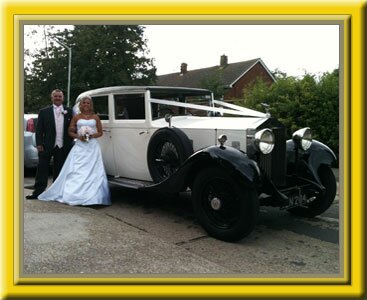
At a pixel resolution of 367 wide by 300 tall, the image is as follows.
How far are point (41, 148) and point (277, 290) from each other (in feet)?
15.1

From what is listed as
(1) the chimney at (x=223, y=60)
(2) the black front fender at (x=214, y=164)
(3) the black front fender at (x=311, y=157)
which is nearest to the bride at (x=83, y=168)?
(2) the black front fender at (x=214, y=164)

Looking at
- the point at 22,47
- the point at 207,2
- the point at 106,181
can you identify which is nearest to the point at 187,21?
the point at 207,2

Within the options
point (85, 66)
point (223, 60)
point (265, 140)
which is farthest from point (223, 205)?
point (223, 60)

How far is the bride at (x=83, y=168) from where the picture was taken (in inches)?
228

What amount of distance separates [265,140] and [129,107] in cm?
239

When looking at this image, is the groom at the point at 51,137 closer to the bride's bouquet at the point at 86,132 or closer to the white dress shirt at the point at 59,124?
the white dress shirt at the point at 59,124

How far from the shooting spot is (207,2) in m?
2.78

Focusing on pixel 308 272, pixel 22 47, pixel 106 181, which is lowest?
pixel 308 272

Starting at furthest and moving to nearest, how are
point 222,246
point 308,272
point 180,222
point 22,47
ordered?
point 180,222
point 222,246
point 308,272
point 22,47

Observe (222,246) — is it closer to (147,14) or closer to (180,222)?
(180,222)

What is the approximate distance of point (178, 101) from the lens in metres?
6.18

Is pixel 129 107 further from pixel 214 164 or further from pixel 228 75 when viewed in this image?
pixel 228 75

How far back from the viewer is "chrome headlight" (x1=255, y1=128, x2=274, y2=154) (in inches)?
173

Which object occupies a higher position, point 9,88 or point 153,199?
point 9,88
